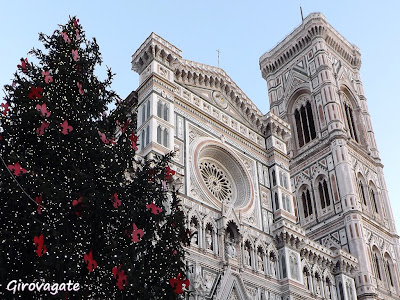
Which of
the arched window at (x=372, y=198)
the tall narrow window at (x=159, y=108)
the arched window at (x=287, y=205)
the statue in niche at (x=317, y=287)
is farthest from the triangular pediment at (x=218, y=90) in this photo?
the arched window at (x=372, y=198)

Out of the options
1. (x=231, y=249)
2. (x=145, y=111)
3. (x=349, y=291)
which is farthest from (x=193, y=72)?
(x=349, y=291)

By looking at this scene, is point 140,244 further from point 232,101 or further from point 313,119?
point 313,119

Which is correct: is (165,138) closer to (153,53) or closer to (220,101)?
(153,53)

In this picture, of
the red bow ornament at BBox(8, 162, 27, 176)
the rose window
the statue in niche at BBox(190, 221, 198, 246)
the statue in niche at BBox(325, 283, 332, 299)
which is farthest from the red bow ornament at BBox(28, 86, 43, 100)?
the statue in niche at BBox(325, 283, 332, 299)

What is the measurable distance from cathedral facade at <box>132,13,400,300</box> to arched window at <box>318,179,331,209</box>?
0.23 ft

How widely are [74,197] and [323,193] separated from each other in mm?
25402

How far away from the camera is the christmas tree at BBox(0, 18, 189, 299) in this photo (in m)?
9.62

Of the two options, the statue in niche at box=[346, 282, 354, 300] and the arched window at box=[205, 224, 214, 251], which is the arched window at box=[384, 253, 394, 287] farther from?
the arched window at box=[205, 224, 214, 251]

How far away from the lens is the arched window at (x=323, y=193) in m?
32.8

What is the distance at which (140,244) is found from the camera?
431 inches

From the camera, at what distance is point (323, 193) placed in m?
33.3

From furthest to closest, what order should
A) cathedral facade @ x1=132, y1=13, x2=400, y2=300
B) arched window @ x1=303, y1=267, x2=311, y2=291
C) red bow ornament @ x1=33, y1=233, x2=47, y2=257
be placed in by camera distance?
arched window @ x1=303, y1=267, x2=311, y2=291, cathedral facade @ x1=132, y1=13, x2=400, y2=300, red bow ornament @ x1=33, y1=233, x2=47, y2=257

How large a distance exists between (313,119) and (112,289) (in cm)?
2946

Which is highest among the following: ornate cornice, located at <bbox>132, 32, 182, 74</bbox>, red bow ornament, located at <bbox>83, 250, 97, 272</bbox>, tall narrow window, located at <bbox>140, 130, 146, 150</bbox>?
ornate cornice, located at <bbox>132, 32, 182, 74</bbox>
